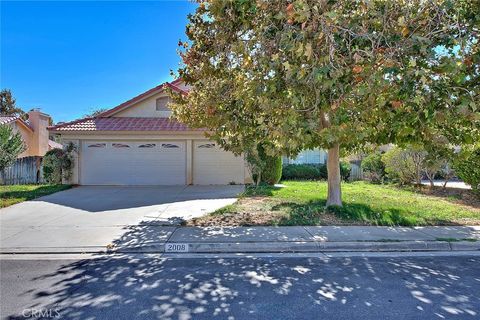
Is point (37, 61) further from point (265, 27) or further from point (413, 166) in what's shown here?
point (413, 166)

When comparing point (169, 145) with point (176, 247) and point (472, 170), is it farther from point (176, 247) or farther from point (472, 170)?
point (472, 170)

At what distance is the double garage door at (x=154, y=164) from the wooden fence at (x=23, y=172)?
14.6 feet

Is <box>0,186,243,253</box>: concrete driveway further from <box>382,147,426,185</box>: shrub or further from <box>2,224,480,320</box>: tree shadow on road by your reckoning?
<box>382,147,426,185</box>: shrub

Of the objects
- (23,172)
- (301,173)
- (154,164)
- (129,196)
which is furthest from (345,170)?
(23,172)

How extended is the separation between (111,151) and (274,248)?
12170mm

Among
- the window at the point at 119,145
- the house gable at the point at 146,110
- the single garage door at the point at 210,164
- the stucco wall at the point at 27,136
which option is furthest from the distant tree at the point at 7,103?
the single garage door at the point at 210,164

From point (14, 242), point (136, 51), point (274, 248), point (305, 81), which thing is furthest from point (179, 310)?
point (136, 51)

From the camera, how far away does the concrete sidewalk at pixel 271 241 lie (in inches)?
247

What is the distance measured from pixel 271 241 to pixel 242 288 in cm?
217

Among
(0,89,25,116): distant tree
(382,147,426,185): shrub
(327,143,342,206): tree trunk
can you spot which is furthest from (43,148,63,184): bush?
(0,89,25,116): distant tree

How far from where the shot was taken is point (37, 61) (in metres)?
16.2

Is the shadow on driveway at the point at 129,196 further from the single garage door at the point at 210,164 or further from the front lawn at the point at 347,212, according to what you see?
the front lawn at the point at 347,212

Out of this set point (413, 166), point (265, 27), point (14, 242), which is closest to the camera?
point (265, 27)

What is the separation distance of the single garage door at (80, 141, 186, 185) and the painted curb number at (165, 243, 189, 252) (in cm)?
981
